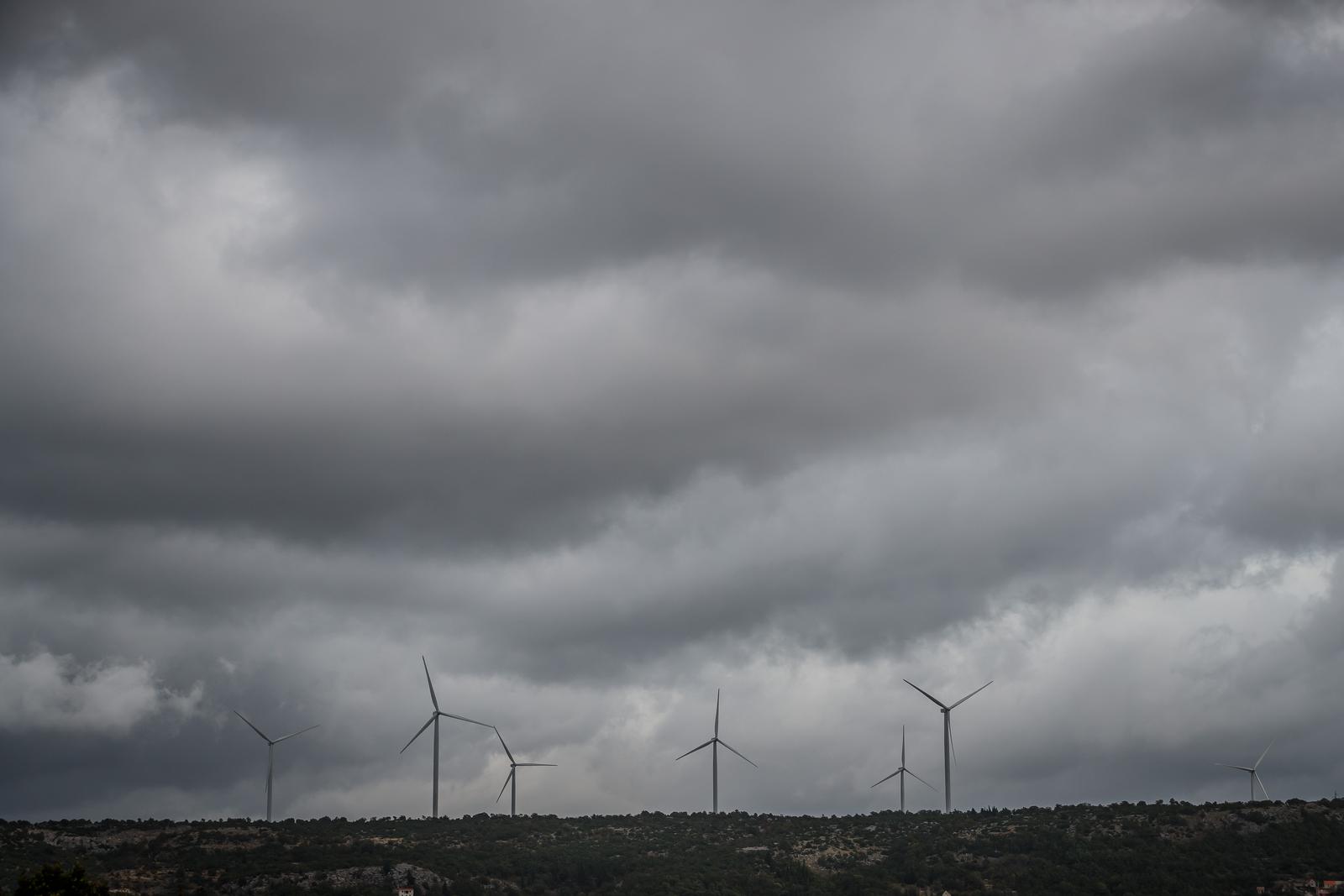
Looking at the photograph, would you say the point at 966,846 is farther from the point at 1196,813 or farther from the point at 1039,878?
the point at 1196,813

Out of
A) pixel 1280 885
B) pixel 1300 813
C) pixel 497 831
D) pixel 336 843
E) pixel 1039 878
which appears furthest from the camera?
pixel 497 831

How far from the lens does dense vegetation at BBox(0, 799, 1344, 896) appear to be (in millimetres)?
136875

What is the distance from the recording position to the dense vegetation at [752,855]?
449 ft

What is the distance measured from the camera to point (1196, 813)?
153750 millimetres

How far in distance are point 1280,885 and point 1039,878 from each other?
2250 cm

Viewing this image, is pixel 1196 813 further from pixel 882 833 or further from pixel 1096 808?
pixel 882 833

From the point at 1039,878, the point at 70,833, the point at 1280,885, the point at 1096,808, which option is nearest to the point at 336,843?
the point at 70,833

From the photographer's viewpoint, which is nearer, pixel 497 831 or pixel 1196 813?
pixel 1196 813

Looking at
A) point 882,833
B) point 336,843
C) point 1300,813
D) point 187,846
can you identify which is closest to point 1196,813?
point 1300,813

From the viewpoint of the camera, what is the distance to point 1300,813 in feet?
490

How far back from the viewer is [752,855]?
513 ft

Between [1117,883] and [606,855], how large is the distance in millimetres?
56207

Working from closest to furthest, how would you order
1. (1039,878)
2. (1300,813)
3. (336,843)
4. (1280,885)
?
(1280,885), (1039,878), (1300,813), (336,843)

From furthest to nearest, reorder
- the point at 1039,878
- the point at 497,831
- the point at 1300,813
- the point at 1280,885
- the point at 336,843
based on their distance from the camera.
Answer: the point at 497,831, the point at 336,843, the point at 1300,813, the point at 1039,878, the point at 1280,885
